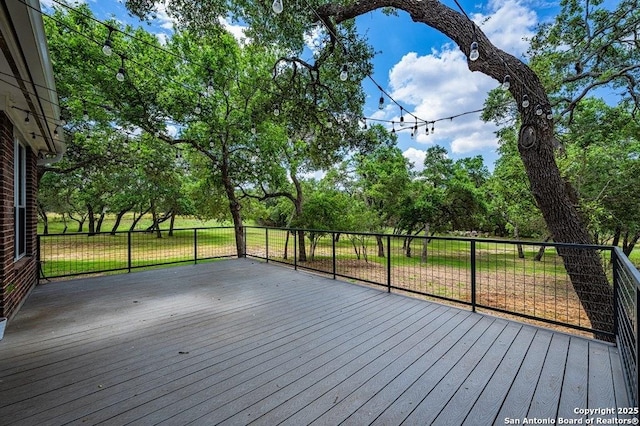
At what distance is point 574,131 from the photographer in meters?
7.38

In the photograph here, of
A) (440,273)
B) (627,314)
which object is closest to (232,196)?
(627,314)

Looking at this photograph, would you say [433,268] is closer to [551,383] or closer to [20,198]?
[551,383]

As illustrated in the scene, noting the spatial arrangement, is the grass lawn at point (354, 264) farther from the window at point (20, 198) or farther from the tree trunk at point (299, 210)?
the window at point (20, 198)

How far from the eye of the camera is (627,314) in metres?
2.14

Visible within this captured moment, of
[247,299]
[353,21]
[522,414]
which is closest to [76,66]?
[353,21]

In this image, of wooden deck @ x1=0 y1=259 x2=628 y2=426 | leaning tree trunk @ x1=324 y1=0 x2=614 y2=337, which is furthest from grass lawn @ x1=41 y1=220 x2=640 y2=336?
wooden deck @ x1=0 y1=259 x2=628 y2=426

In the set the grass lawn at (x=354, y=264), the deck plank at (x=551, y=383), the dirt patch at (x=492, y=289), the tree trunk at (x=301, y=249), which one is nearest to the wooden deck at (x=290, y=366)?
the deck plank at (x=551, y=383)

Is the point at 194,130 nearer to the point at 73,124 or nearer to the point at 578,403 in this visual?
the point at 73,124

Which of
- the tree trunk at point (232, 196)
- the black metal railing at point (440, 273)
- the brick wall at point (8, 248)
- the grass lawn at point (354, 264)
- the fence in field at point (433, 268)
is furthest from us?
the tree trunk at point (232, 196)

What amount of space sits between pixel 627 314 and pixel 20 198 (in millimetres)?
7038

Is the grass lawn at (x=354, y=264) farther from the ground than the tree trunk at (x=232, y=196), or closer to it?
closer to it

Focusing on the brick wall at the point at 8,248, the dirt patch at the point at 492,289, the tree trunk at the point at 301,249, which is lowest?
the dirt patch at the point at 492,289

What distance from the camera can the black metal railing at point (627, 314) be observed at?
64.5 inches

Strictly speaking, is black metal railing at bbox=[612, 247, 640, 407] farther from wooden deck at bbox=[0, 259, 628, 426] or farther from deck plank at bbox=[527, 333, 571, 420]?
deck plank at bbox=[527, 333, 571, 420]
